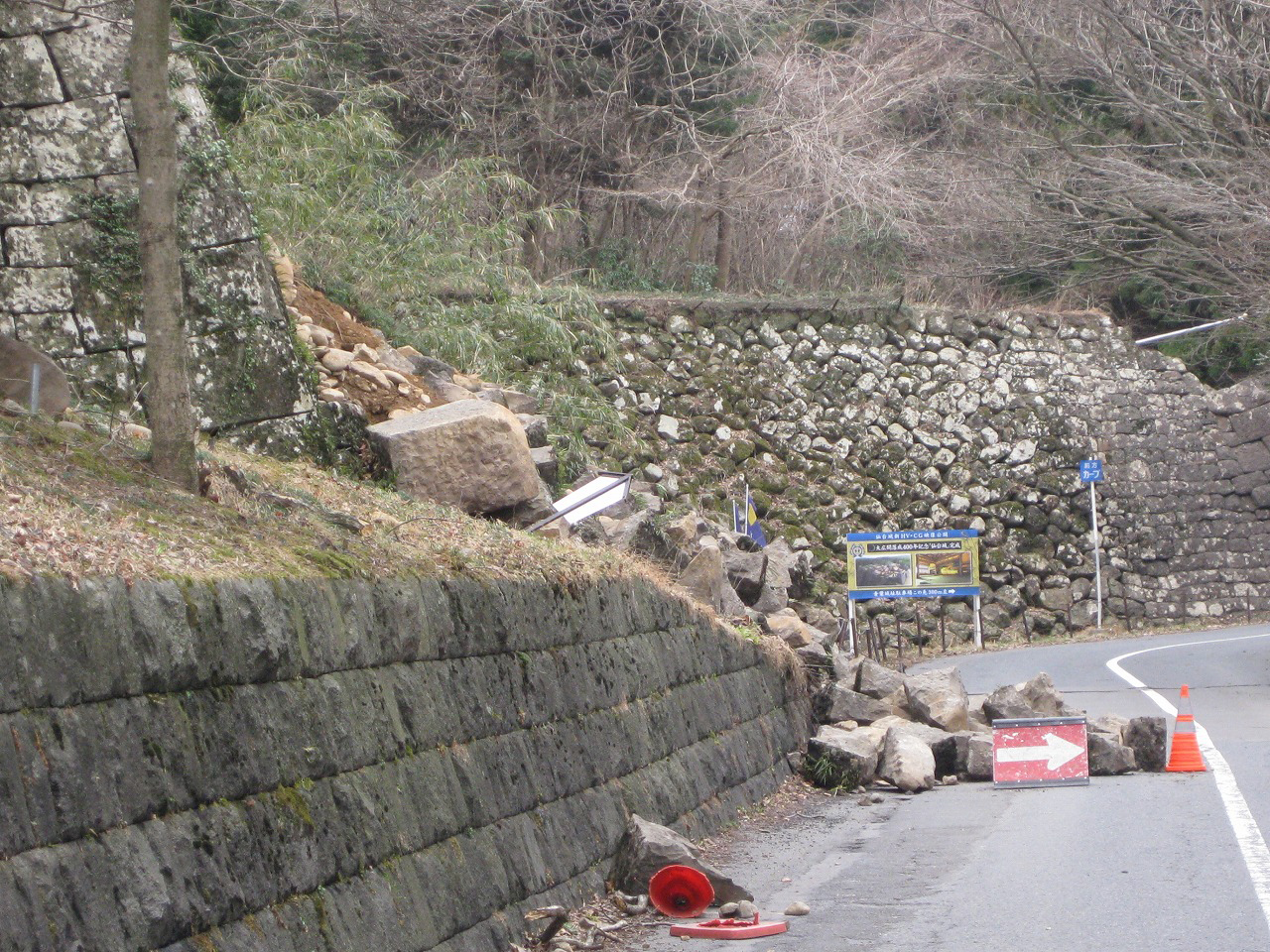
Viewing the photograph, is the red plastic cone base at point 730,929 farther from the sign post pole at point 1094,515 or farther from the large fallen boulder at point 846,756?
the sign post pole at point 1094,515

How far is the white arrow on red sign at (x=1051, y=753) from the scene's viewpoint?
10.5 meters

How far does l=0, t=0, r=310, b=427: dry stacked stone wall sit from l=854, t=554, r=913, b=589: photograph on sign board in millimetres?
13370

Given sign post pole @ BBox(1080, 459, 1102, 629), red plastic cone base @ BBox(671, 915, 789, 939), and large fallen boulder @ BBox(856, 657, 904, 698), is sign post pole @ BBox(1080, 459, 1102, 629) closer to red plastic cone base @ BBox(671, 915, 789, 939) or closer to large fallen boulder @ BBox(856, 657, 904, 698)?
large fallen boulder @ BBox(856, 657, 904, 698)

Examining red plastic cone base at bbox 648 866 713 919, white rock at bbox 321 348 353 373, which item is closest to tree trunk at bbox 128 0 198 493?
red plastic cone base at bbox 648 866 713 919

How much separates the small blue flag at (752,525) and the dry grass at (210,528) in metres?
11.0

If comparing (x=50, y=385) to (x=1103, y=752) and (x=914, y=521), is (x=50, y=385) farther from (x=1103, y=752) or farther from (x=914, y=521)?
(x=914, y=521)

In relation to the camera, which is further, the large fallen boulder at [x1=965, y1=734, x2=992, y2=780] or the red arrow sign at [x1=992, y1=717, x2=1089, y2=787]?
the large fallen boulder at [x1=965, y1=734, x2=992, y2=780]

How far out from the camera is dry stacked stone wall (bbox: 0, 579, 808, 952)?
3684mm

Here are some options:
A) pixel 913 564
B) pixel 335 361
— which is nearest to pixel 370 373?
pixel 335 361

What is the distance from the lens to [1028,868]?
7.46 metres

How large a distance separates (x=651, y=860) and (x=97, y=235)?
559cm

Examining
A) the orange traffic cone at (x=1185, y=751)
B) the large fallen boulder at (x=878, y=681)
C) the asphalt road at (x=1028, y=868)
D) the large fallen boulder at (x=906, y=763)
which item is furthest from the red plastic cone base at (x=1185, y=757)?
the large fallen boulder at (x=878, y=681)

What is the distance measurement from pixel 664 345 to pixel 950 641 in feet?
22.8

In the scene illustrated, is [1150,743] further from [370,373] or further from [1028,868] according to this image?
[370,373]
